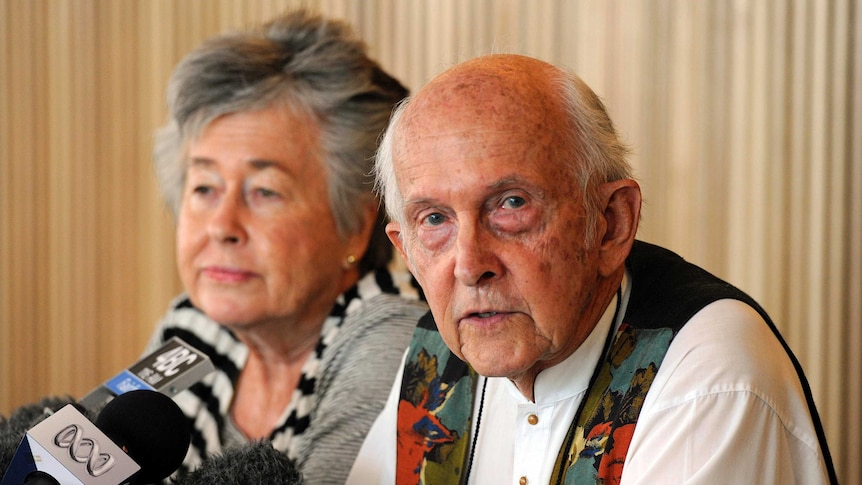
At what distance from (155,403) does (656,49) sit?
86.9 inches

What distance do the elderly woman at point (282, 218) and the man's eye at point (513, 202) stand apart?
0.88 m

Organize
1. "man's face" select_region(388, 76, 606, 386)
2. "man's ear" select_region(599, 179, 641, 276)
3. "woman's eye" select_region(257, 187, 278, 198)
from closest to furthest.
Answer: "man's face" select_region(388, 76, 606, 386)
"man's ear" select_region(599, 179, 641, 276)
"woman's eye" select_region(257, 187, 278, 198)

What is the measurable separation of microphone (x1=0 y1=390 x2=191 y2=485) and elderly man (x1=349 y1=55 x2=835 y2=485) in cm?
45

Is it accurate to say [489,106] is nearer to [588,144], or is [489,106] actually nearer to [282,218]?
[588,144]

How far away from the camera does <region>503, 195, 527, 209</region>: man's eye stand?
1.43 metres

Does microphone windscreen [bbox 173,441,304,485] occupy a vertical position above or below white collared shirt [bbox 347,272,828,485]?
below

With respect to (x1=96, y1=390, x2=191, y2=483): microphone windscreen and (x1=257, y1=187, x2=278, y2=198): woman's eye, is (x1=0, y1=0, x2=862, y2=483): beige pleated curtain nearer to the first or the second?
(x1=257, y1=187, x2=278, y2=198): woman's eye

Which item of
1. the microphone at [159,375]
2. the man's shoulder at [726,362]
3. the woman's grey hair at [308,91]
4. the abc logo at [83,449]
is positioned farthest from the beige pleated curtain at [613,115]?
the abc logo at [83,449]

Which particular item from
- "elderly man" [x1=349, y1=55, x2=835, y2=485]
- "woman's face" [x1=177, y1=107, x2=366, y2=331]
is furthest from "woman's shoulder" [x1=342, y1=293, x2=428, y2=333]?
"elderly man" [x1=349, y1=55, x2=835, y2=485]

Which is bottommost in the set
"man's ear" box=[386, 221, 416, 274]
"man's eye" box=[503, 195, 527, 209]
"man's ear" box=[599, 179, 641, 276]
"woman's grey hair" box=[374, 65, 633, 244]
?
"man's ear" box=[386, 221, 416, 274]

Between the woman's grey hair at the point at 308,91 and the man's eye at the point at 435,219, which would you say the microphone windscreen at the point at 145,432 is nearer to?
the man's eye at the point at 435,219

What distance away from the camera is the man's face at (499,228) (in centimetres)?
141

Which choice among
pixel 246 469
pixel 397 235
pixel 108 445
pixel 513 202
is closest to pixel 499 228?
pixel 513 202

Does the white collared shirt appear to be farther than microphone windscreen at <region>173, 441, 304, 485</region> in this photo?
No
